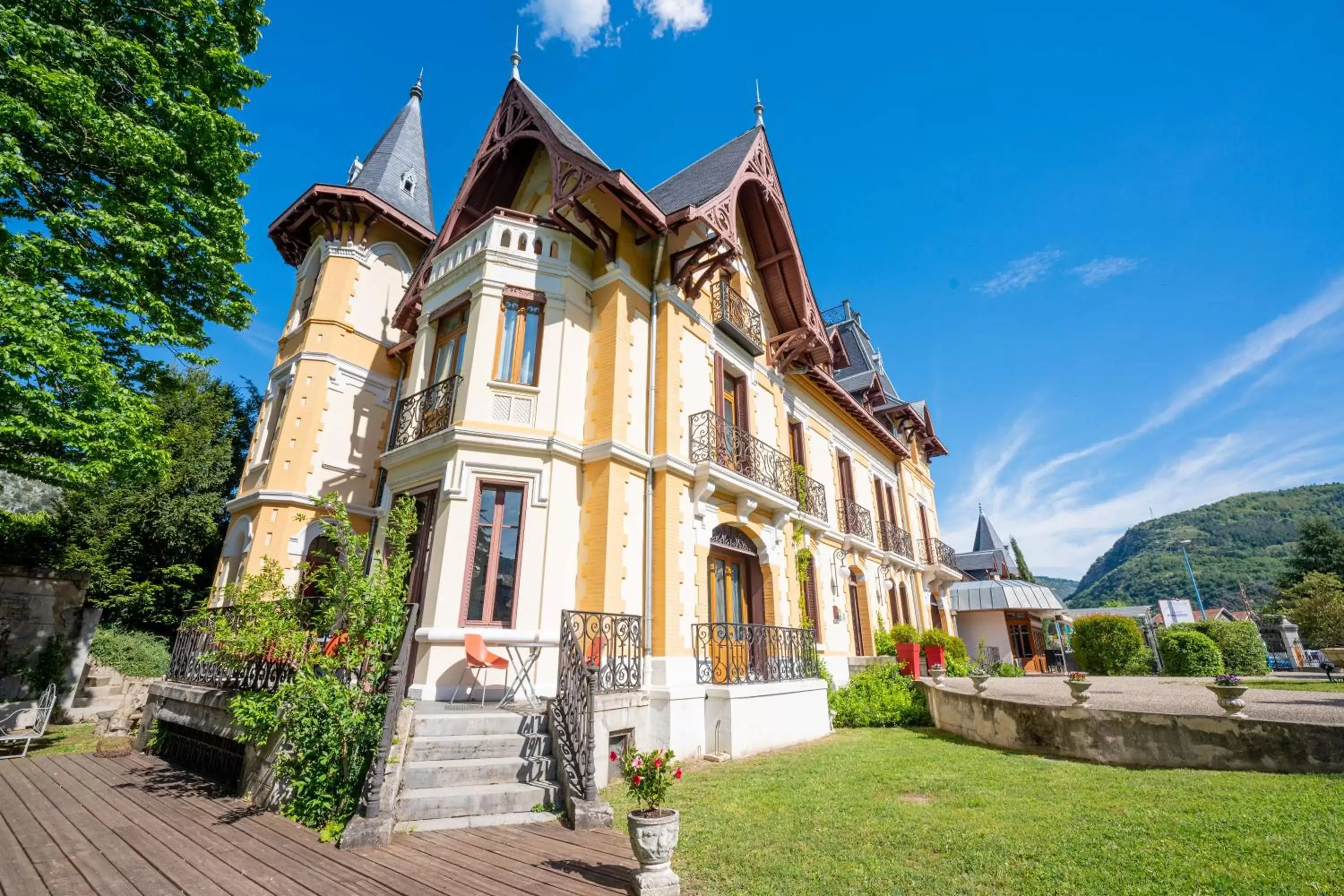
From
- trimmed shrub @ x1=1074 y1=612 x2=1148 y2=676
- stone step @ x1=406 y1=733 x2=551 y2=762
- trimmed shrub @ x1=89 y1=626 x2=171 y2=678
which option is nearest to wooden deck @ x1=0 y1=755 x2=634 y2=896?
stone step @ x1=406 y1=733 x2=551 y2=762

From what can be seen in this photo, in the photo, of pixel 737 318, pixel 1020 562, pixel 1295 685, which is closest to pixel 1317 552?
pixel 1020 562

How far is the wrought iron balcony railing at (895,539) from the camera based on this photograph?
65.2 feet

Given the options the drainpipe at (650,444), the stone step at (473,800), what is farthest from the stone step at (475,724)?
the drainpipe at (650,444)

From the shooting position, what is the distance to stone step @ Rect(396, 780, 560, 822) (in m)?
5.45

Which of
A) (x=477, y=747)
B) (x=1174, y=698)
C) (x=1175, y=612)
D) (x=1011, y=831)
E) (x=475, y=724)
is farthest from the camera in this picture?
(x=1175, y=612)

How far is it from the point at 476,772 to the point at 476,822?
0.56m

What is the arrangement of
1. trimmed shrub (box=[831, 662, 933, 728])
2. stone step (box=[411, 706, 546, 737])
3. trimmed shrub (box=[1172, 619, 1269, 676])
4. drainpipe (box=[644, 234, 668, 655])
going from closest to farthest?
stone step (box=[411, 706, 546, 737]) → drainpipe (box=[644, 234, 668, 655]) → trimmed shrub (box=[831, 662, 933, 728]) → trimmed shrub (box=[1172, 619, 1269, 676])

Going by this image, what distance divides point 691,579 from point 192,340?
10.6 m

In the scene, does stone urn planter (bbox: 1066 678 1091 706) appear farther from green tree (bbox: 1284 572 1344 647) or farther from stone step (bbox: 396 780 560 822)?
green tree (bbox: 1284 572 1344 647)

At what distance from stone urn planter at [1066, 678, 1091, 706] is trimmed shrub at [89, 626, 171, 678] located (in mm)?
20055

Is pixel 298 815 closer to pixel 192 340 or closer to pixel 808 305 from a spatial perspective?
pixel 192 340

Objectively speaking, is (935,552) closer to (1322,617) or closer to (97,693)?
(1322,617)

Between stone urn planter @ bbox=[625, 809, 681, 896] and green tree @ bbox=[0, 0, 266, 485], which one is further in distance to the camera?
green tree @ bbox=[0, 0, 266, 485]

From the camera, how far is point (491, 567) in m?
9.05
